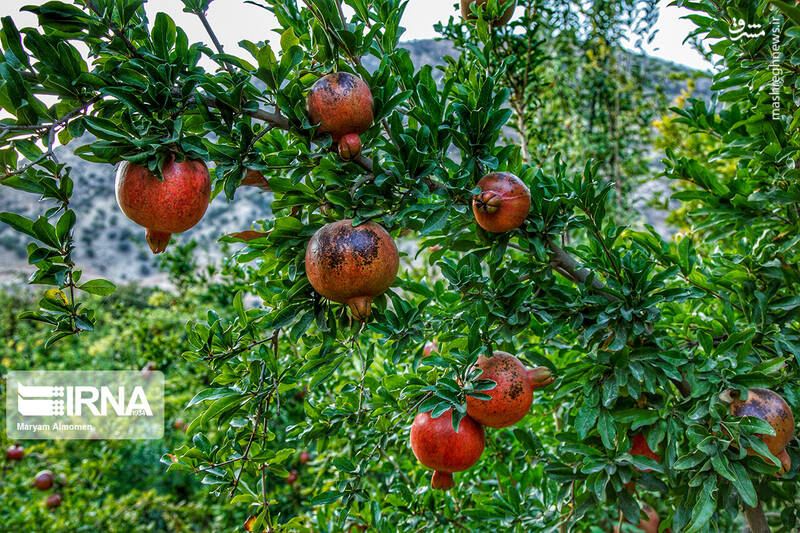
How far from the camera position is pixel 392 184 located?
2.84ft

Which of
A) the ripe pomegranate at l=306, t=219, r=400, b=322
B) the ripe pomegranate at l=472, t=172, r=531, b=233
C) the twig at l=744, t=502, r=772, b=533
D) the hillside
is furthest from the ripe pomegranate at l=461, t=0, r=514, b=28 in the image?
the hillside

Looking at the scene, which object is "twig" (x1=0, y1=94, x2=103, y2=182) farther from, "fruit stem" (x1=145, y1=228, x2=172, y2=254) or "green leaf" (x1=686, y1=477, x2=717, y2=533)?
"green leaf" (x1=686, y1=477, x2=717, y2=533)

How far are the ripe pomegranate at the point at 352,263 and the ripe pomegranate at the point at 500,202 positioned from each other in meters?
0.18

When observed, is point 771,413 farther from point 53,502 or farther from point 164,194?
point 53,502

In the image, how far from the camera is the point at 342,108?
798 mm

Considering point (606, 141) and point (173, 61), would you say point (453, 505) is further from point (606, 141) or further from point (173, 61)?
point (606, 141)

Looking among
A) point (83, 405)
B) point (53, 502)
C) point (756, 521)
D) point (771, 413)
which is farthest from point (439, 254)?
point (83, 405)

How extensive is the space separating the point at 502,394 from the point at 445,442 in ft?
0.44

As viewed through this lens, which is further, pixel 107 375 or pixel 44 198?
pixel 107 375

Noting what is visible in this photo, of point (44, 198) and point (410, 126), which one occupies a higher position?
point (410, 126)

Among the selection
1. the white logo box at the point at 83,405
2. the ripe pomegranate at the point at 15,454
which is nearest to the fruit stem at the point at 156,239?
the white logo box at the point at 83,405

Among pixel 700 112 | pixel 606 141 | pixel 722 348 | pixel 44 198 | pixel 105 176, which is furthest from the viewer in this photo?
pixel 105 176

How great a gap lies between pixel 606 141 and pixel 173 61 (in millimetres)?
3299

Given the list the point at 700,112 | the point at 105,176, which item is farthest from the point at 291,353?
the point at 105,176
